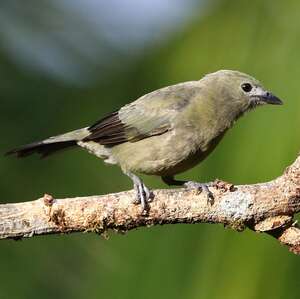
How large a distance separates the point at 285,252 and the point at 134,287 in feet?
2.47

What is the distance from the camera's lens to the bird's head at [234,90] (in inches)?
208

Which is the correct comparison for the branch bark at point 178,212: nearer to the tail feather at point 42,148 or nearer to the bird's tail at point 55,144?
the tail feather at point 42,148

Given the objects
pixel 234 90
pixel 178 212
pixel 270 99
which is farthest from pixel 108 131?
pixel 178 212

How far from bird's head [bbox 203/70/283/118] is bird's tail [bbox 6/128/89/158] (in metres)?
1.01

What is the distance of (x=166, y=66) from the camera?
4.66 meters

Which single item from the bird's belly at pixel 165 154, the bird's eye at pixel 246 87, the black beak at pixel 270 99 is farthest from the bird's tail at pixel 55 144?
the black beak at pixel 270 99

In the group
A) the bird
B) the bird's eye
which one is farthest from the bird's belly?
the bird's eye

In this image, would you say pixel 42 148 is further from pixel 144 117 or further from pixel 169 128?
pixel 169 128

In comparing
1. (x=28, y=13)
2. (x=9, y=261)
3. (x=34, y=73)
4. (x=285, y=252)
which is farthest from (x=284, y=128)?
(x=28, y=13)

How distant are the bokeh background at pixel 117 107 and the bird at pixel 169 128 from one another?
0.10 meters

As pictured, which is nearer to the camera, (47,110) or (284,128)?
(284,128)

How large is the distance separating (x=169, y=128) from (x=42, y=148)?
0.93 m

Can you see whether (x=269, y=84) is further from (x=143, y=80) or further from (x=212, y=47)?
(x=143, y=80)

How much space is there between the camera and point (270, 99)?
4.70 m
